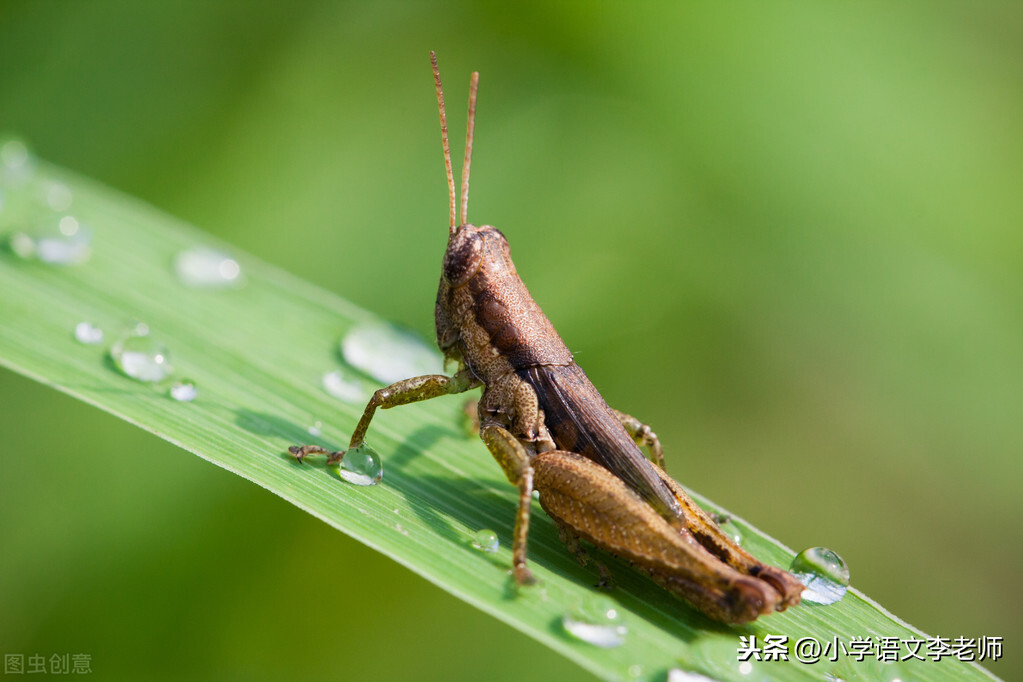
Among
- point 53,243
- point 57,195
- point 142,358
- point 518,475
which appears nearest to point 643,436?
point 518,475

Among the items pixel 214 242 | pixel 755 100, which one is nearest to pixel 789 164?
pixel 755 100

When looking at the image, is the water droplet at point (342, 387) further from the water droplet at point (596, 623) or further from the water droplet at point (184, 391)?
the water droplet at point (596, 623)

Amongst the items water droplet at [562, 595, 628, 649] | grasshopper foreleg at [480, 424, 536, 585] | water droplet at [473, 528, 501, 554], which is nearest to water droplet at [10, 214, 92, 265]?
grasshopper foreleg at [480, 424, 536, 585]

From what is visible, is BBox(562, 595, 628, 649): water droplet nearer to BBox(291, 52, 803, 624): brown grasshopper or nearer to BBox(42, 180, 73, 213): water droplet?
BBox(291, 52, 803, 624): brown grasshopper

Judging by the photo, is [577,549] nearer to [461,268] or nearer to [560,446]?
[560,446]

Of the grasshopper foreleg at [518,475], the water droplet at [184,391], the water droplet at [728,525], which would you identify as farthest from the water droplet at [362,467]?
the water droplet at [728,525]

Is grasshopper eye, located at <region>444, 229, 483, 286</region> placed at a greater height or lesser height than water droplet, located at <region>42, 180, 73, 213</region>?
greater
